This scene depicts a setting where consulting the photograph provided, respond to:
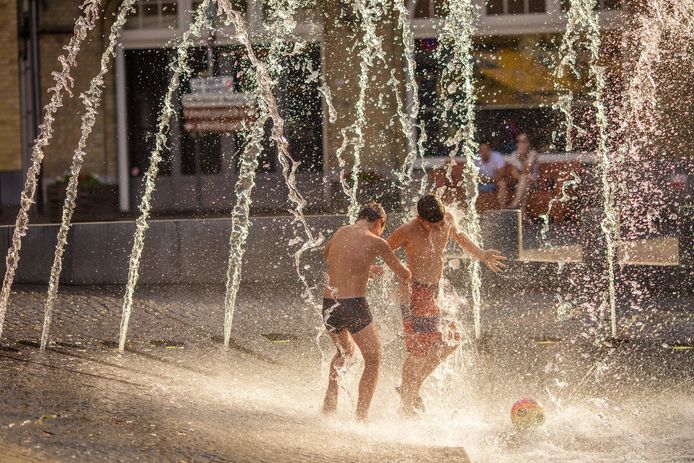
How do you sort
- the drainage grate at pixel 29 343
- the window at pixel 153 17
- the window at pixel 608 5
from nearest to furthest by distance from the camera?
1. the drainage grate at pixel 29 343
2. the window at pixel 608 5
3. the window at pixel 153 17

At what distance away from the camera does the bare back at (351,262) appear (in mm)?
6164

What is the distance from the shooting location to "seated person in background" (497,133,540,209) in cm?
1800

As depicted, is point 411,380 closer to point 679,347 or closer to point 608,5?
point 679,347

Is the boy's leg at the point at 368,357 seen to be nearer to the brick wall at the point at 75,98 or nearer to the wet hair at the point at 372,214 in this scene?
the wet hair at the point at 372,214

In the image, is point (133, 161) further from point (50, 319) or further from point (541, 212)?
point (50, 319)

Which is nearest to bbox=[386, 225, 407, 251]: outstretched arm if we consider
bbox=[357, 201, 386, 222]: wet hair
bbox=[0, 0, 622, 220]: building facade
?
bbox=[357, 201, 386, 222]: wet hair

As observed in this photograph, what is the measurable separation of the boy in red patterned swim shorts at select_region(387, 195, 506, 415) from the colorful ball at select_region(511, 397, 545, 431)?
25.6 inches

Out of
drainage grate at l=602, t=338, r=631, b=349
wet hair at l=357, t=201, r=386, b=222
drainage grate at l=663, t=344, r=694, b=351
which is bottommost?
drainage grate at l=602, t=338, r=631, b=349

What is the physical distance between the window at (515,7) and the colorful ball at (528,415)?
612 inches

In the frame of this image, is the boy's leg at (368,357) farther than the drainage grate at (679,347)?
No

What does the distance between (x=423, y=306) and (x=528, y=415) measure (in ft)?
3.09

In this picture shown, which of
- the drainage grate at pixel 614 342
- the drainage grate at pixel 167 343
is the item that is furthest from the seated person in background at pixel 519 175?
the drainage grate at pixel 167 343

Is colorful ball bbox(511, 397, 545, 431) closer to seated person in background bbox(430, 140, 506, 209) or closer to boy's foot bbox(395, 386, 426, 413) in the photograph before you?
boy's foot bbox(395, 386, 426, 413)

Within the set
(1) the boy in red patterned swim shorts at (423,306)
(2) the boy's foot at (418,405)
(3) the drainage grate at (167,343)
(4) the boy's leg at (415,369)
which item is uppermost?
(1) the boy in red patterned swim shorts at (423,306)
